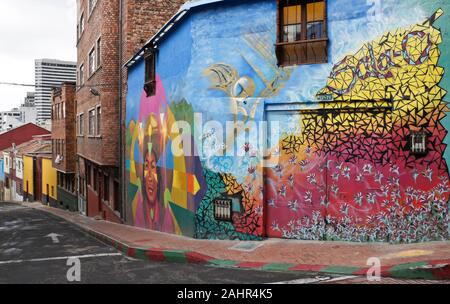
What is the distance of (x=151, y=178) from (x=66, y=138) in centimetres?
1900

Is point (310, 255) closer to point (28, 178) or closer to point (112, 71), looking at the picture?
point (112, 71)

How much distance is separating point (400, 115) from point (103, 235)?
883 centimetres

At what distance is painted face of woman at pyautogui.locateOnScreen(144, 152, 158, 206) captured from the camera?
1400cm

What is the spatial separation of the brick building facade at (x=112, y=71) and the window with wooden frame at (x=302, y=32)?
28.6 feet

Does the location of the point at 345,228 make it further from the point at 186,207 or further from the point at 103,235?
the point at 103,235

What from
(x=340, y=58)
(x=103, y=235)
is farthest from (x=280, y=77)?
(x=103, y=235)

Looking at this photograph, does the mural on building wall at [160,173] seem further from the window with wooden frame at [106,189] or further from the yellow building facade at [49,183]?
the yellow building facade at [49,183]

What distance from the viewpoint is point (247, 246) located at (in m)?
9.42

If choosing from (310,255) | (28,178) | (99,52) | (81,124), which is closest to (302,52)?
(310,255)

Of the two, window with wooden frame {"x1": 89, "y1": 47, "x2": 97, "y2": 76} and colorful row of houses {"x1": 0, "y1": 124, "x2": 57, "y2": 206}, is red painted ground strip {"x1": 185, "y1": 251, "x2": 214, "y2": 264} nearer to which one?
window with wooden frame {"x1": 89, "y1": 47, "x2": 97, "y2": 76}

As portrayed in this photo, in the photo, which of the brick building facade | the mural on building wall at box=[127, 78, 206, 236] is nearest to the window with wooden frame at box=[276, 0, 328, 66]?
the mural on building wall at box=[127, 78, 206, 236]

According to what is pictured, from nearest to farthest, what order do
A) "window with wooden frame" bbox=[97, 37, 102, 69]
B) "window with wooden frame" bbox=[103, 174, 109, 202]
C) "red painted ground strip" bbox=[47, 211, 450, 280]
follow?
"red painted ground strip" bbox=[47, 211, 450, 280], "window with wooden frame" bbox=[97, 37, 102, 69], "window with wooden frame" bbox=[103, 174, 109, 202]

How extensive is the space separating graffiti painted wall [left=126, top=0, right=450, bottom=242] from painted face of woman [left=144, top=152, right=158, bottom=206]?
2668mm

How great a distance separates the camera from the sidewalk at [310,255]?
6.91 m
